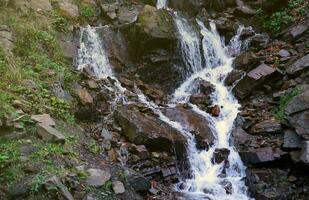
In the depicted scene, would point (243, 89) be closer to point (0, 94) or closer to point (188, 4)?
point (188, 4)

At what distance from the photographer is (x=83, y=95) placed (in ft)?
31.5

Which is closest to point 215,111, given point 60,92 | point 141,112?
point 141,112

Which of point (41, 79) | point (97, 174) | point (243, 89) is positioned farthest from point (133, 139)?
point (243, 89)

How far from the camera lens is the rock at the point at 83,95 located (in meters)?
9.47

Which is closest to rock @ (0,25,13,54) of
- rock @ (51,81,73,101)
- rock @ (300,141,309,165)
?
rock @ (51,81,73,101)

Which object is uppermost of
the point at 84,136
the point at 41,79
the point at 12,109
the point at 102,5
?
the point at 102,5

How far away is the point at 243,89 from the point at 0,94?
21.9ft

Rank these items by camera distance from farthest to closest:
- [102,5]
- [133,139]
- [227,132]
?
[102,5]
[227,132]
[133,139]

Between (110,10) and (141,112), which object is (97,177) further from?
(110,10)

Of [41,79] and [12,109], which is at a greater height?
[41,79]

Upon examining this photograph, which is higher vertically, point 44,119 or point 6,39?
point 6,39

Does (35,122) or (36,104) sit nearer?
(35,122)

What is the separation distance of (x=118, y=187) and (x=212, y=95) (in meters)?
5.35

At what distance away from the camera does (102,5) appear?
13727 millimetres
